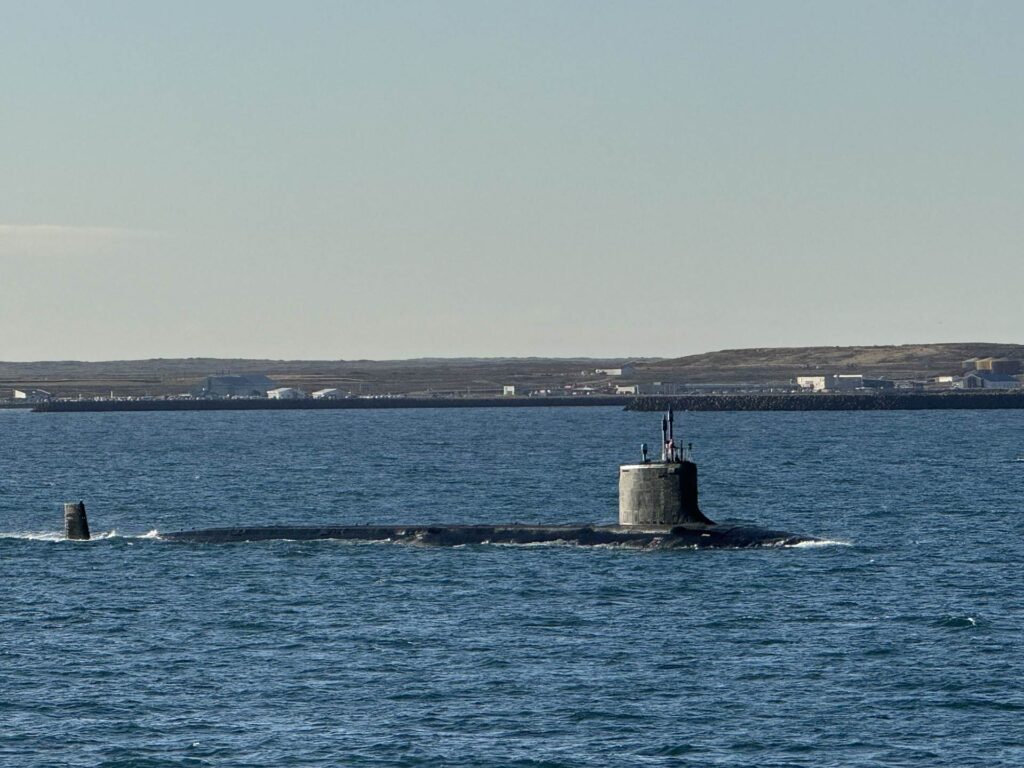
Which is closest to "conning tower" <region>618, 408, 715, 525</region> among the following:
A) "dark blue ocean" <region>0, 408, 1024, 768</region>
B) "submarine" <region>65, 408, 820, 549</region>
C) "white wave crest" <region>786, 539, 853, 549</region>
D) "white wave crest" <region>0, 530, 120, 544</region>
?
"submarine" <region>65, 408, 820, 549</region>

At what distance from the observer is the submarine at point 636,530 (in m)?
63.7

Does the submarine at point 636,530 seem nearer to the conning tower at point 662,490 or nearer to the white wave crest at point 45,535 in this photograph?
the conning tower at point 662,490

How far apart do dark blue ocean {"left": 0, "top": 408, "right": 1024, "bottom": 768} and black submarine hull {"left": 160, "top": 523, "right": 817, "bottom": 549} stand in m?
0.88

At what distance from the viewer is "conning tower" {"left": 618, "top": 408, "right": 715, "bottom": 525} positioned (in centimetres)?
6309

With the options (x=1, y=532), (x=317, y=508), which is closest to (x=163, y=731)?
(x=1, y=532)

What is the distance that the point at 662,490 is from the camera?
63781 millimetres

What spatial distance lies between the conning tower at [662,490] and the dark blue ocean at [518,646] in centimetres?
175

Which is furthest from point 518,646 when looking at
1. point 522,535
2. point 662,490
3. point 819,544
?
point 819,544

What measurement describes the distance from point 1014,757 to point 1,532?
57.4m

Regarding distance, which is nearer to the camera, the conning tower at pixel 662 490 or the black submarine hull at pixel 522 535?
the conning tower at pixel 662 490

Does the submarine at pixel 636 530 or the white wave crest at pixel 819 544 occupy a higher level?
the submarine at pixel 636 530

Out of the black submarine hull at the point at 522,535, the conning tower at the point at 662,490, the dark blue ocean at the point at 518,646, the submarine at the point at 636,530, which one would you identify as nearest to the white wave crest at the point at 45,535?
the dark blue ocean at the point at 518,646

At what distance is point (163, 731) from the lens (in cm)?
3700

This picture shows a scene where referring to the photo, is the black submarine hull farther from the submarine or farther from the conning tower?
the conning tower
